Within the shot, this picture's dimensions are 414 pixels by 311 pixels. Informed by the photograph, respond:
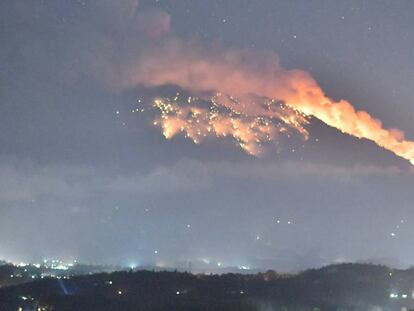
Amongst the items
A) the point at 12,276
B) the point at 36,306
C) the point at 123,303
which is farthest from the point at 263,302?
the point at 12,276

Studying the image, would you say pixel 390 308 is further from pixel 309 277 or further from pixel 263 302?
pixel 309 277

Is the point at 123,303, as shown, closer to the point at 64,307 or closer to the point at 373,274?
the point at 64,307

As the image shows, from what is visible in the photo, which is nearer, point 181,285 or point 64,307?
point 64,307

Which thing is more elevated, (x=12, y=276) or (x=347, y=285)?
(x=12, y=276)

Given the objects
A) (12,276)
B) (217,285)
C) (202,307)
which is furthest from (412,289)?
(12,276)

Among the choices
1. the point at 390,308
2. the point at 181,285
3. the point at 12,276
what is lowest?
the point at 390,308

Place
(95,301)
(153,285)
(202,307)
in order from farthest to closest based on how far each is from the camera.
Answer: (153,285) < (95,301) < (202,307)

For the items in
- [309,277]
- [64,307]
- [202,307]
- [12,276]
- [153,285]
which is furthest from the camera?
[12,276]
